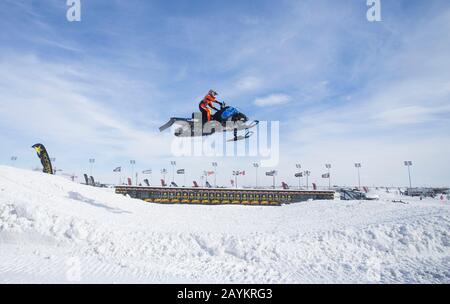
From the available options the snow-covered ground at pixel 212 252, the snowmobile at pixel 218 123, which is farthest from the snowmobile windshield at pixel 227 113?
the snow-covered ground at pixel 212 252

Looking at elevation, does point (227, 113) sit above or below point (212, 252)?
above

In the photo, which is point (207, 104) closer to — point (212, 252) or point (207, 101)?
point (207, 101)

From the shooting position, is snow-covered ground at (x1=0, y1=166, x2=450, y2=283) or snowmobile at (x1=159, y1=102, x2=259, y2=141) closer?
snow-covered ground at (x1=0, y1=166, x2=450, y2=283)

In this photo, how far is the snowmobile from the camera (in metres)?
17.2

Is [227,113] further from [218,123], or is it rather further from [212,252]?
[212,252]

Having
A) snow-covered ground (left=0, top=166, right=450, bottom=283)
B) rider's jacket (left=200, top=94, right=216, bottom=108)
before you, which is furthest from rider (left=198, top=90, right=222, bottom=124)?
snow-covered ground (left=0, top=166, right=450, bottom=283)

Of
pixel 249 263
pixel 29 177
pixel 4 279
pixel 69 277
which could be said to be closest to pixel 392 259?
pixel 249 263

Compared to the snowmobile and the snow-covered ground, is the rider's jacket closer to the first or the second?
the snowmobile

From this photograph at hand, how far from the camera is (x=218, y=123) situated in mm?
17250

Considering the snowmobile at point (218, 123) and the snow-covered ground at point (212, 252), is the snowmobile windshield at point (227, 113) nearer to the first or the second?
the snowmobile at point (218, 123)

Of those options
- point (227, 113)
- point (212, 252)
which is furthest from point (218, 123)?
point (212, 252)

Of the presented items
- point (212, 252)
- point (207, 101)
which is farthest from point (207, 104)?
point (212, 252)

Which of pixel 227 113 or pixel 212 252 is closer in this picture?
pixel 212 252
